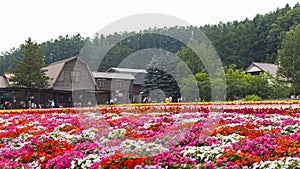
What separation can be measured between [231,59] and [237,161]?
65.4 meters

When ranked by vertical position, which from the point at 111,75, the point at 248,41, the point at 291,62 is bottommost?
the point at 111,75

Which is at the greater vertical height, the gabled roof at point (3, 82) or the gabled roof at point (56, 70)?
the gabled roof at point (56, 70)

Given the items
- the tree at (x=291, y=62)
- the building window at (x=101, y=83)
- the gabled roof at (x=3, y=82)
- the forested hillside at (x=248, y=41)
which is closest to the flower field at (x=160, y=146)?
the gabled roof at (x=3, y=82)

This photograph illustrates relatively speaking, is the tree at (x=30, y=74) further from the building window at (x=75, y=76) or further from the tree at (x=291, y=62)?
the tree at (x=291, y=62)

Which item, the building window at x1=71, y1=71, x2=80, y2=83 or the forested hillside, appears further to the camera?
the forested hillside

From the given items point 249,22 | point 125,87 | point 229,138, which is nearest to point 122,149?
point 229,138

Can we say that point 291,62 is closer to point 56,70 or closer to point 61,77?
point 61,77

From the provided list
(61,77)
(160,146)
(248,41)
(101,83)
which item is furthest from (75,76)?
(248,41)

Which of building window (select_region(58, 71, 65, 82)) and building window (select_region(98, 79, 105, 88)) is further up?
building window (select_region(58, 71, 65, 82))

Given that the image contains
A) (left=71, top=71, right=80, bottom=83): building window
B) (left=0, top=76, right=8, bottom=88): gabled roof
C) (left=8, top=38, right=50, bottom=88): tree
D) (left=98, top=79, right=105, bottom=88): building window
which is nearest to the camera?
(left=8, top=38, right=50, bottom=88): tree

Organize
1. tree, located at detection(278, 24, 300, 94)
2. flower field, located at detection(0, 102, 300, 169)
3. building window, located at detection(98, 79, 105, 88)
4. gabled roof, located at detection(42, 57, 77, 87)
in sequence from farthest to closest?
building window, located at detection(98, 79, 105, 88), gabled roof, located at detection(42, 57, 77, 87), tree, located at detection(278, 24, 300, 94), flower field, located at detection(0, 102, 300, 169)

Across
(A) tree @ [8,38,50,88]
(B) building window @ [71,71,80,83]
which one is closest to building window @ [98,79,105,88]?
(B) building window @ [71,71,80,83]

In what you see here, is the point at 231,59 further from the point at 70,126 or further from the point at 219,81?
the point at 70,126

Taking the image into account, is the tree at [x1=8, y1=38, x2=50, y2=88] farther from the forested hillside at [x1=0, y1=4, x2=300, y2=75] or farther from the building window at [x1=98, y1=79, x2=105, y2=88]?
the forested hillside at [x1=0, y1=4, x2=300, y2=75]
